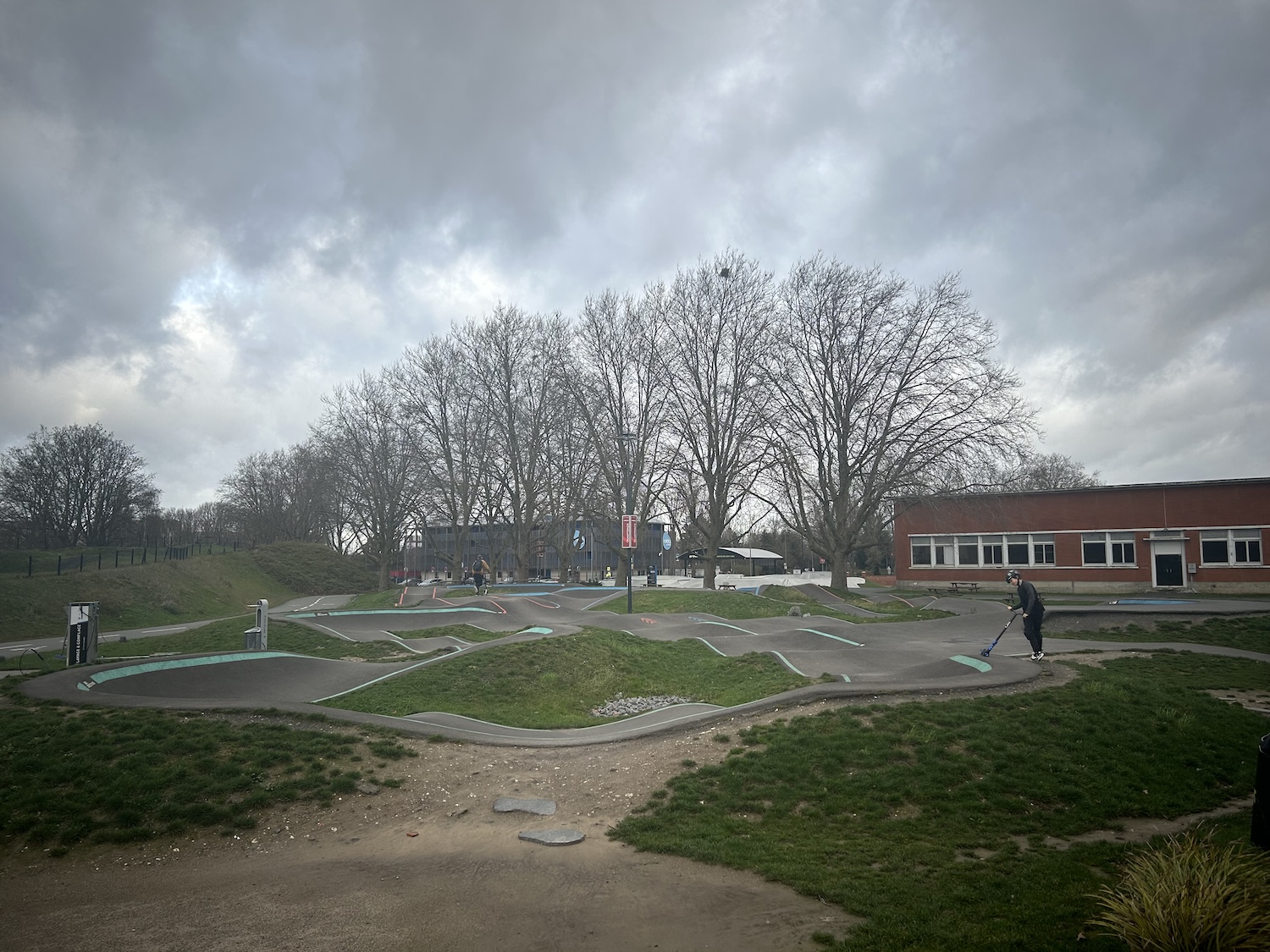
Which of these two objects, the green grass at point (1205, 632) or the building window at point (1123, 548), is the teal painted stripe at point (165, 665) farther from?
the building window at point (1123, 548)

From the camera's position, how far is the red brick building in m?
37.7

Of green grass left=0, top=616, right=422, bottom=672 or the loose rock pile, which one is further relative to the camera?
green grass left=0, top=616, right=422, bottom=672

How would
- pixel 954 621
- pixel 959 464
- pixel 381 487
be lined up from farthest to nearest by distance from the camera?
1. pixel 381 487
2. pixel 959 464
3. pixel 954 621

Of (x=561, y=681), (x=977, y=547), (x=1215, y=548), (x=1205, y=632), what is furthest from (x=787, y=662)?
(x=1215, y=548)

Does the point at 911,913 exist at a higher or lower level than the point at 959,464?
lower

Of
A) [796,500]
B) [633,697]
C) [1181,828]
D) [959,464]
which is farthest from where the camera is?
[796,500]

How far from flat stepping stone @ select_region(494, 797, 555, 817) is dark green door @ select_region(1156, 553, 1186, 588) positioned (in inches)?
1706

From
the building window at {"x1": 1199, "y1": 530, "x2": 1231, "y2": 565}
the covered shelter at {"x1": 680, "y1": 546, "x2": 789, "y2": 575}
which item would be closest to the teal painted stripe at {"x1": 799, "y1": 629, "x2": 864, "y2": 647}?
the building window at {"x1": 1199, "y1": 530, "x2": 1231, "y2": 565}

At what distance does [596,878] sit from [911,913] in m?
2.54

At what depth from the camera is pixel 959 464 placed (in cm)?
3216

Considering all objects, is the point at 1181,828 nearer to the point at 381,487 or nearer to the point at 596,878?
the point at 596,878

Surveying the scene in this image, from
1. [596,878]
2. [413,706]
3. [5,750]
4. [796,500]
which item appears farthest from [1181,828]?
[796,500]

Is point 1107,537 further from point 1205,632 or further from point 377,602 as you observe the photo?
point 377,602

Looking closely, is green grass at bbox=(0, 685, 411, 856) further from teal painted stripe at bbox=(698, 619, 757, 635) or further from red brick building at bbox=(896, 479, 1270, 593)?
red brick building at bbox=(896, 479, 1270, 593)
